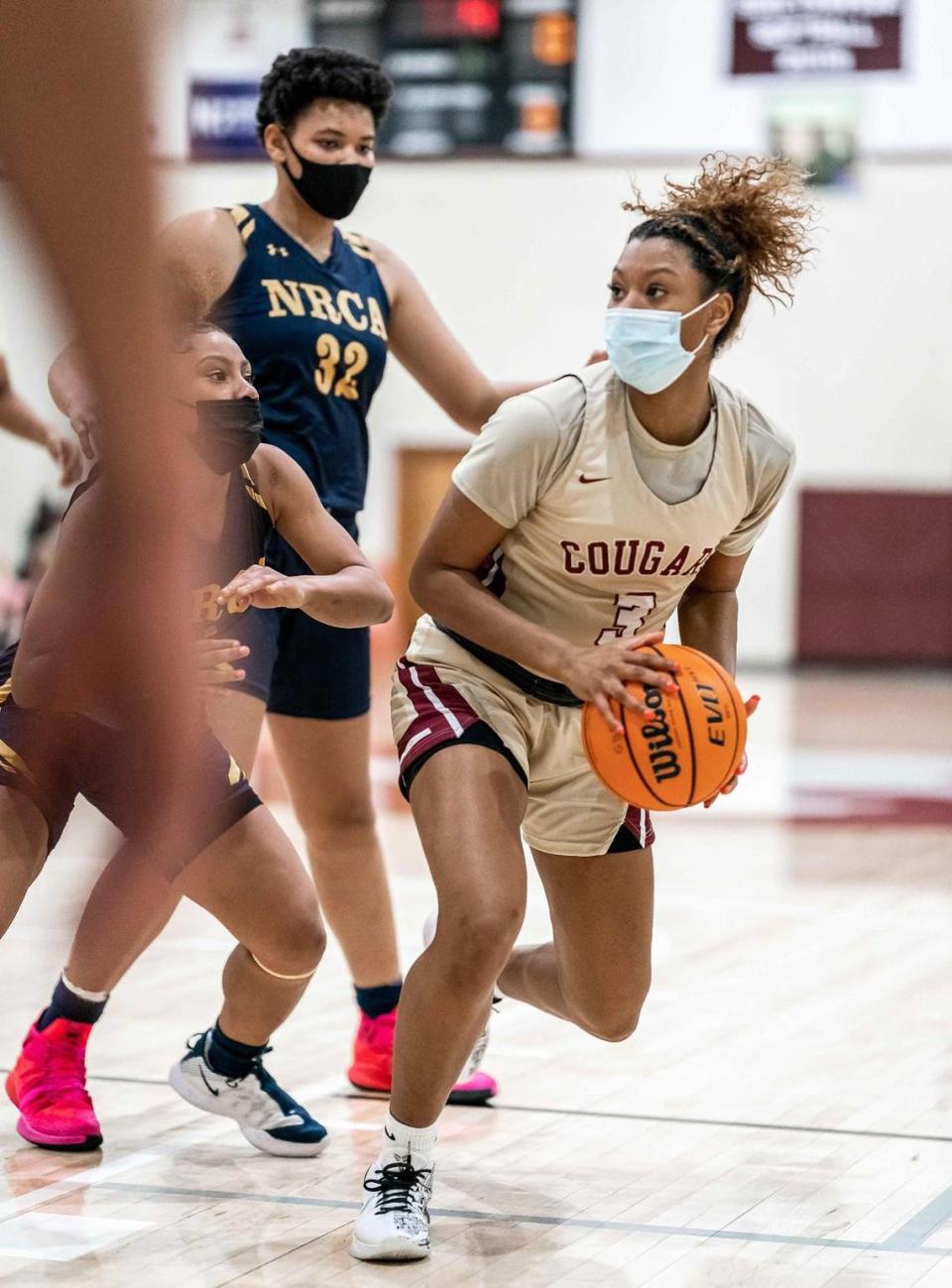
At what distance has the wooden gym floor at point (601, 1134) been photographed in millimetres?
2879

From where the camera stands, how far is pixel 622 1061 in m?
4.25

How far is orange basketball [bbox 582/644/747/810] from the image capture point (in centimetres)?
286

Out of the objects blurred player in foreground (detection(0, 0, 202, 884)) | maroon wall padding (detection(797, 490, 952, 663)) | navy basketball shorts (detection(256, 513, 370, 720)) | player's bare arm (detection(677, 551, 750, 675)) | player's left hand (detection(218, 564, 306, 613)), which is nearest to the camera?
blurred player in foreground (detection(0, 0, 202, 884))

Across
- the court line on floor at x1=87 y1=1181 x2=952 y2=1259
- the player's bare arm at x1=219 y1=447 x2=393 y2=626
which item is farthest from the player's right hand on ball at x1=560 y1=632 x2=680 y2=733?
the court line on floor at x1=87 y1=1181 x2=952 y2=1259

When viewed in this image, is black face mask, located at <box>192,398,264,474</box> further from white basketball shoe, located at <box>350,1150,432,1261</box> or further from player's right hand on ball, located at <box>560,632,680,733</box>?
white basketball shoe, located at <box>350,1150,432,1261</box>

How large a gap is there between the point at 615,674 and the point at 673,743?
15 cm

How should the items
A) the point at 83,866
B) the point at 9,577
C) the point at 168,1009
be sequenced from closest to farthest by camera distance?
the point at 83,866 < the point at 168,1009 < the point at 9,577

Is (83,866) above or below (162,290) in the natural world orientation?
below

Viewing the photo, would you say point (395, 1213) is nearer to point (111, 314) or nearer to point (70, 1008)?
point (70, 1008)

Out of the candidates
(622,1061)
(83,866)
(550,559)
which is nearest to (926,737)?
(622,1061)

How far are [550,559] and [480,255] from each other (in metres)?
14.1

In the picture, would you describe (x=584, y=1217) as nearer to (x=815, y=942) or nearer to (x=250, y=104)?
(x=815, y=942)

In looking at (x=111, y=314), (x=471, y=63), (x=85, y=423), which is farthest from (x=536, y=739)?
(x=471, y=63)

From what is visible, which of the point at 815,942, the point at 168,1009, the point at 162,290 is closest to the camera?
the point at 162,290
